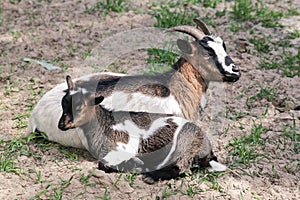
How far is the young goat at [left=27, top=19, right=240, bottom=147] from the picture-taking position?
4398 mm

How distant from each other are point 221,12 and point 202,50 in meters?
2.56

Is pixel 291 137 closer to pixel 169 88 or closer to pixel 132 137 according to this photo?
pixel 169 88

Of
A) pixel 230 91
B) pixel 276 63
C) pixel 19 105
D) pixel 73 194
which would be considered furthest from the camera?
pixel 276 63

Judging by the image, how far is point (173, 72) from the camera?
4.76m

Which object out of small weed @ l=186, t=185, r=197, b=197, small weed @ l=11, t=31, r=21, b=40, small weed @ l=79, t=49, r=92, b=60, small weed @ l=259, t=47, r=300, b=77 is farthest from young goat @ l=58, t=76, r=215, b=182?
small weed @ l=11, t=31, r=21, b=40

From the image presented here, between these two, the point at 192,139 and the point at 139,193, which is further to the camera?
the point at 192,139

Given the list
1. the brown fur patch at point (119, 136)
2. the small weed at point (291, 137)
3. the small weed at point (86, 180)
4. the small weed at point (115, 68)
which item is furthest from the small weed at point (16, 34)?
the small weed at point (291, 137)

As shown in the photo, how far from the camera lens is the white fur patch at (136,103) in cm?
435

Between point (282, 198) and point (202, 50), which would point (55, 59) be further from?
point (282, 198)

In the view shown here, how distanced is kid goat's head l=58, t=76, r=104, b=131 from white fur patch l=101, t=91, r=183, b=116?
19 centimetres

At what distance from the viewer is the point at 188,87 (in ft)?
15.6

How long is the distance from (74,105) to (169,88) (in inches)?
34.7

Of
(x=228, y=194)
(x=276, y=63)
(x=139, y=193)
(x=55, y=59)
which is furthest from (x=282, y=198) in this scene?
(x=55, y=59)

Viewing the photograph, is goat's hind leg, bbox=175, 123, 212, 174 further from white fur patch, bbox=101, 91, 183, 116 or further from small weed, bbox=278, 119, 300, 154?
small weed, bbox=278, 119, 300, 154
